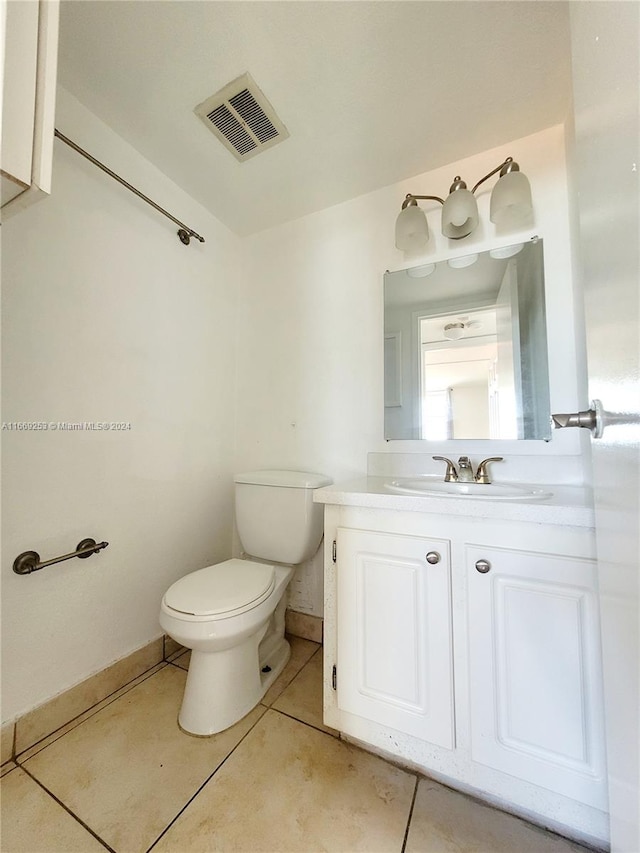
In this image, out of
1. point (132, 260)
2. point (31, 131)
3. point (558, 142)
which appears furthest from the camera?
point (132, 260)

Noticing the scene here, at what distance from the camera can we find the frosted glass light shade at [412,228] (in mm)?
1330

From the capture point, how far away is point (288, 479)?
1.40 m

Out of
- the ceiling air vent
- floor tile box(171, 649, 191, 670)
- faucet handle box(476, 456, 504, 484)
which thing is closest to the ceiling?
the ceiling air vent

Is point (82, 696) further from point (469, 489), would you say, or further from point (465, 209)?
point (465, 209)

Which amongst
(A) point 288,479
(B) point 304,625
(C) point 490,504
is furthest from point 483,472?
(B) point 304,625

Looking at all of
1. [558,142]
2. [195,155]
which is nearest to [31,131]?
[195,155]

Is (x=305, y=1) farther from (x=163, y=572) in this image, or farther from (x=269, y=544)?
(x=163, y=572)

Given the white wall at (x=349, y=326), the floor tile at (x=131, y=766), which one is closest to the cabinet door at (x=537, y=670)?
the white wall at (x=349, y=326)

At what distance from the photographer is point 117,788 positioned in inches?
34.4

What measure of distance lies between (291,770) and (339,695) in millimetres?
236

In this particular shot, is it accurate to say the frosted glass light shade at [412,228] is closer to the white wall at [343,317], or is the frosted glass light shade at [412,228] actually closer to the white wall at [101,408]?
the white wall at [343,317]

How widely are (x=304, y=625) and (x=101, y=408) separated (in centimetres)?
131

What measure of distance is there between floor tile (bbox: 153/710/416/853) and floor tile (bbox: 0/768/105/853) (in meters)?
0.20

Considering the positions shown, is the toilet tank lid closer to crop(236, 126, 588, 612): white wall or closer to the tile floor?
crop(236, 126, 588, 612): white wall
